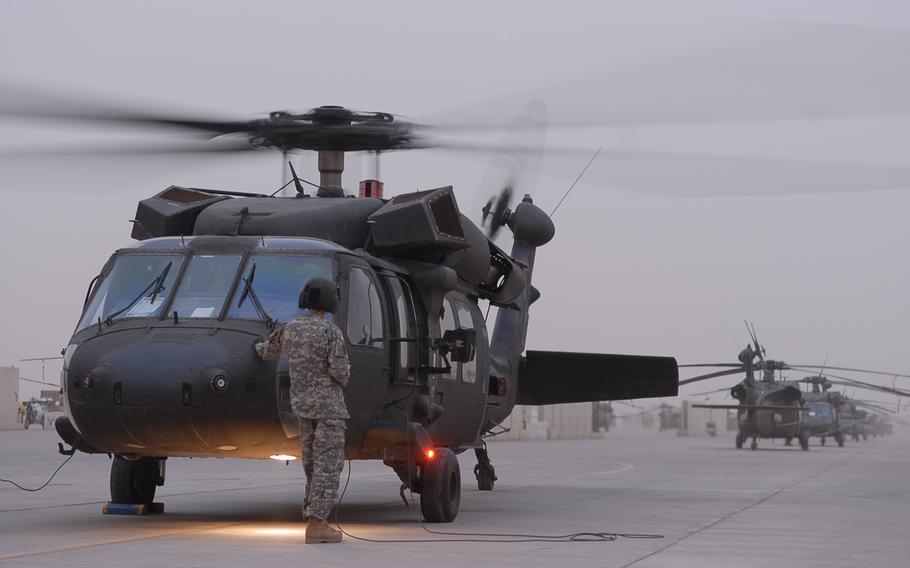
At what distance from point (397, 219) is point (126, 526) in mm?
3518

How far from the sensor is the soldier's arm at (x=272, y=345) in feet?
33.0

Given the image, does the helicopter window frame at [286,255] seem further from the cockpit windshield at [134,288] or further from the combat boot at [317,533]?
the combat boot at [317,533]

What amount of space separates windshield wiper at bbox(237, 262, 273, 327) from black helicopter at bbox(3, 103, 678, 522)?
1.0 inches

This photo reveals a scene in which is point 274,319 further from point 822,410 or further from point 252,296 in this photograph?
point 822,410

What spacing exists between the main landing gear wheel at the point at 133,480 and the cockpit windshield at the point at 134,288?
1639 mm

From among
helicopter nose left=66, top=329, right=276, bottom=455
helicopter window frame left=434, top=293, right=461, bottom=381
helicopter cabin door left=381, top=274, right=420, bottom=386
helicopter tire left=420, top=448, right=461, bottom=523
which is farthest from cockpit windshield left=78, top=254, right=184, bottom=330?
helicopter window frame left=434, top=293, right=461, bottom=381

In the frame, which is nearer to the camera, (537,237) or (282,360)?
(282,360)

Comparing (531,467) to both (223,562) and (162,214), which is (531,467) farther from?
(223,562)

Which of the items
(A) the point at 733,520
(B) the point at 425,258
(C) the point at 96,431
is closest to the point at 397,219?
(B) the point at 425,258

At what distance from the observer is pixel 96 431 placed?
1070 cm

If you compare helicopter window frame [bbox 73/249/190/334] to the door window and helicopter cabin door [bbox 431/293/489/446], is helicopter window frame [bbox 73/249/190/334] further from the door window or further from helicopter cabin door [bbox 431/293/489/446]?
the door window

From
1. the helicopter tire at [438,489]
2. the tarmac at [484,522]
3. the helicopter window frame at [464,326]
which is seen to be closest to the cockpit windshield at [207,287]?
the tarmac at [484,522]

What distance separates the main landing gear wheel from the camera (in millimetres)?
12414

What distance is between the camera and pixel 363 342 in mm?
11297
